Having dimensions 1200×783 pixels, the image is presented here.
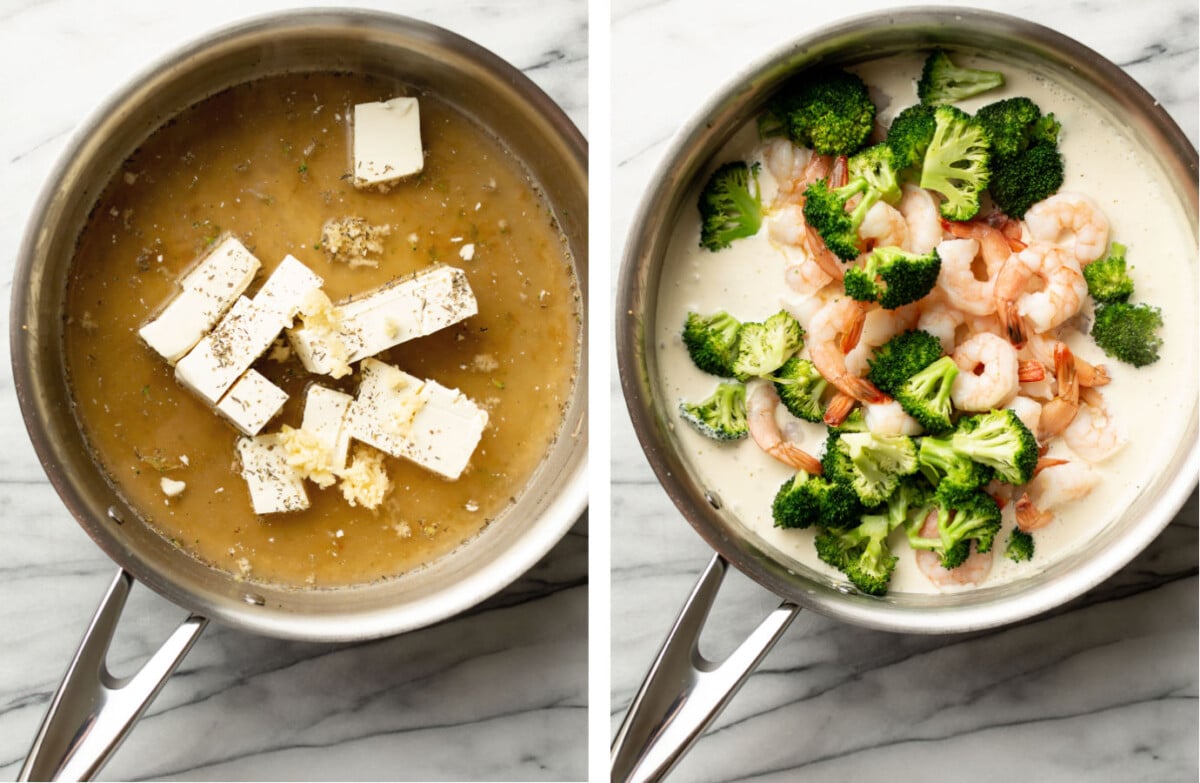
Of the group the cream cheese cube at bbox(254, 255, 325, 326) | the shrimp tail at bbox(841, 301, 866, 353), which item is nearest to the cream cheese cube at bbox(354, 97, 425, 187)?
the cream cheese cube at bbox(254, 255, 325, 326)

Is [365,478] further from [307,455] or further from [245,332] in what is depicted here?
[245,332]

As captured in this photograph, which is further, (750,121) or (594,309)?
(750,121)

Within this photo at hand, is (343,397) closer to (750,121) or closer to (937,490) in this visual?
(750,121)

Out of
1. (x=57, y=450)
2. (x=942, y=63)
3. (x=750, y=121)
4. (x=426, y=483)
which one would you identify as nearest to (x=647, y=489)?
(x=426, y=483)

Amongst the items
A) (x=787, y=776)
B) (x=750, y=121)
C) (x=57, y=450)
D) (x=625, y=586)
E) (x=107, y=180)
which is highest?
(x=750, y=121)

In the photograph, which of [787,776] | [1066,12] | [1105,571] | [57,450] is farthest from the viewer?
[787,776]

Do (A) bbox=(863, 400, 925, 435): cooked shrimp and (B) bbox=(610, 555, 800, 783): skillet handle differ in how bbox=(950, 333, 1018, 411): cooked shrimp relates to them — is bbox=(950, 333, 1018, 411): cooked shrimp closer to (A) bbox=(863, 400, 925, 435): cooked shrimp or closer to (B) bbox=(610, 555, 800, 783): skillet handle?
(A) bbox=(863, 400, 925, 435): cooked shrimp
